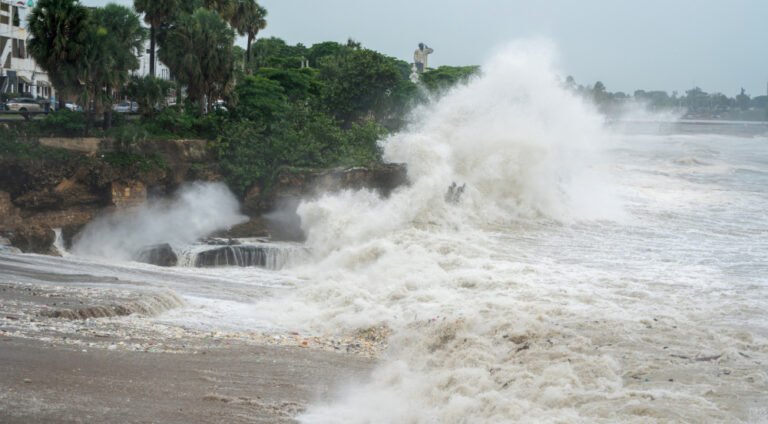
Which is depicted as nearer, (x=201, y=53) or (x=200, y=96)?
(x=201, y=53)

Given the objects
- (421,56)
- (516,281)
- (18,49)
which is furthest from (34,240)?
(421,56)

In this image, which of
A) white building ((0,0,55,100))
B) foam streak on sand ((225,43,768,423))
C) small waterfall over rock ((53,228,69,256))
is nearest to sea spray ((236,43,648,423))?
foam streak on sand ((225,43,768,423))

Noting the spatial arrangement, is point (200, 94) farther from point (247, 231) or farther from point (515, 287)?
point (515, 287)

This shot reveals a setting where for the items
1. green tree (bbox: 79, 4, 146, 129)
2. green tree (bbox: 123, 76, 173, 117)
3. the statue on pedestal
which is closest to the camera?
green tree (bbox: 79, 4, 146, 129)

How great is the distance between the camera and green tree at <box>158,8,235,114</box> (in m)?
36.1

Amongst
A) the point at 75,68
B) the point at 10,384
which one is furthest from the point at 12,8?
the point at 10,384

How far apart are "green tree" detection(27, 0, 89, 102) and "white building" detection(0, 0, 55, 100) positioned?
24587 mm

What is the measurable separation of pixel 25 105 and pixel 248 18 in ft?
39.1

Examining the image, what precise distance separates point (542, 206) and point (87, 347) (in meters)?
21.3

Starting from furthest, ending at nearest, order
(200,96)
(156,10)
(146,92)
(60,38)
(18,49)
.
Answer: (18,49) → (156,10) → (200,96) → (146,92) → (60,38)

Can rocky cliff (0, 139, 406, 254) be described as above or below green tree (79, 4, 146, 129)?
below

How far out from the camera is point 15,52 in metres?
58.2

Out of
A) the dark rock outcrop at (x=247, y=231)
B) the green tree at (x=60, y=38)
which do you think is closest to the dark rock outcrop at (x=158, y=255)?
the dark rock outcrop at (x=247, y=231)

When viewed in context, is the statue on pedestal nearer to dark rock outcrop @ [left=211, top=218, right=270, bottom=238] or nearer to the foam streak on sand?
the foam streak on sand
